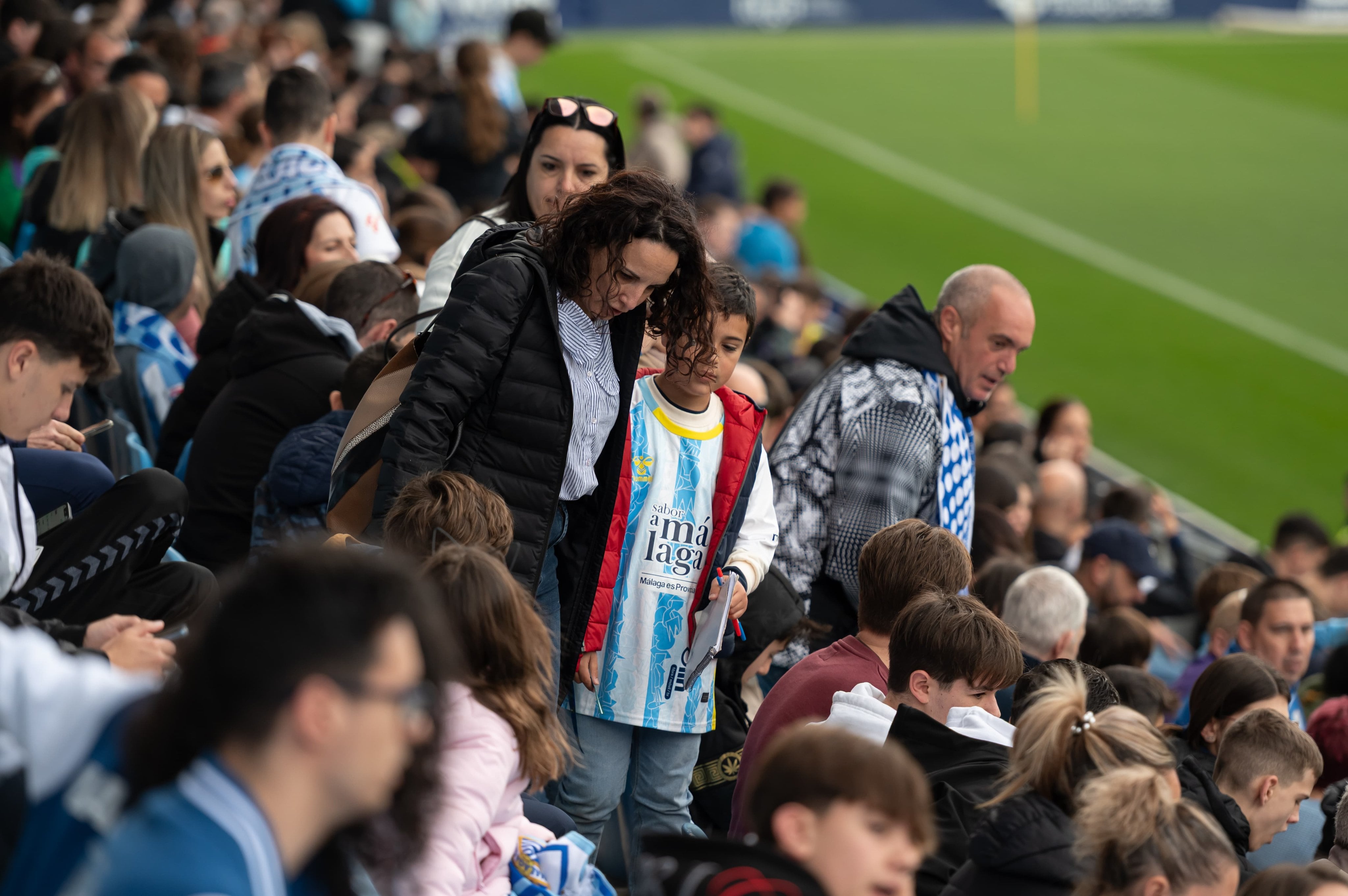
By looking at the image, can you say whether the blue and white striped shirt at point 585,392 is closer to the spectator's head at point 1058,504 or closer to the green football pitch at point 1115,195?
the spectator's head at point 1058,504

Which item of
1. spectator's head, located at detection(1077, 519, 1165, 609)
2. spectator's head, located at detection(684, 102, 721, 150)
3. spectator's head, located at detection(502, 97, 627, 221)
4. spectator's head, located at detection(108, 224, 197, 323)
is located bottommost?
spectator's head, located at detection(1077, 519, 1165, 609)

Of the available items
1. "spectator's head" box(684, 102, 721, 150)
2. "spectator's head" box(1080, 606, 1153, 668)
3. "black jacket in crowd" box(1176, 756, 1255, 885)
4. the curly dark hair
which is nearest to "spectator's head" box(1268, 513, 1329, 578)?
"spectator's head" box(1080, 606, 1153, 668)

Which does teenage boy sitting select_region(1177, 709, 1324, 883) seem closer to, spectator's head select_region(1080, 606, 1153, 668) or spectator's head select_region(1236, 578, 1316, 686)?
spectator's head select_region(1080, 606, 1153, 668)

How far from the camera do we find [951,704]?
3.62 meters

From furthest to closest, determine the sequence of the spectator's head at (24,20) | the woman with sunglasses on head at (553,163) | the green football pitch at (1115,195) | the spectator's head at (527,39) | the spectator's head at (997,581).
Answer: the green football pitch at (1115,195)
the spectator's head at (527,39)
the spectator's head at (24,20)
the spectator's head at (997,581)
the woman with sunglasses on head at (553,163)

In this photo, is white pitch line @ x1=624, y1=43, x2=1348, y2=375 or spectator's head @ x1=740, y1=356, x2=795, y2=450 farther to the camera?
white pitch line @ x1=624, y1=43, x2=1348, y2=375

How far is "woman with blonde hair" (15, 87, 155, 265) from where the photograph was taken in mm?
6617

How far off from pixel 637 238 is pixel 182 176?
10.9ft

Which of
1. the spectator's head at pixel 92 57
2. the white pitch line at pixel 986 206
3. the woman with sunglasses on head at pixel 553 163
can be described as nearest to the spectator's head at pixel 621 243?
the woman with sunglasses on head at pixel 553 163

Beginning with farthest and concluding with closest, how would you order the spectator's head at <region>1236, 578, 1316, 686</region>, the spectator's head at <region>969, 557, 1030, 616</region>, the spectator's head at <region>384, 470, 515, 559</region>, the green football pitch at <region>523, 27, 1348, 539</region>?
the green football pitch at <region>523, 27, 1348, 539</region> → the spectator's head at <region>1236, 578, 1316, 686</region> → the spectator's head at <region>969, 557, 1030, 616</region> → the spectator's head at <region>384, 470, 515, 559</region>

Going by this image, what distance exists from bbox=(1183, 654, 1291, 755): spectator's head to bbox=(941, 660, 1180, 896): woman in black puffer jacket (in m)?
1.58

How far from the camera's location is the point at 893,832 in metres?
2.36

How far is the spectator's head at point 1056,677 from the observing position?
3.95 meters

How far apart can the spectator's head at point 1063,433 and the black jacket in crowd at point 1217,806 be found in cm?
567
